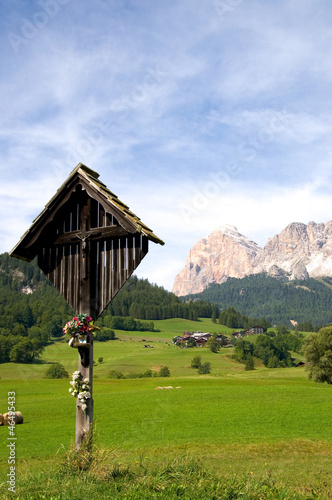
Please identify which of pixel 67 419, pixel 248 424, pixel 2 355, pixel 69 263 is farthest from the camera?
pixel 2 355

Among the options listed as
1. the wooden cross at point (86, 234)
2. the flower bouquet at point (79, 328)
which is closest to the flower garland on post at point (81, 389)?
the flower bouquet at point (79, 328)

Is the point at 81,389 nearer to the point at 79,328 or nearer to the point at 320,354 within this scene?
the point at 79,328

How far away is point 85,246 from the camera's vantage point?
29.7 feet

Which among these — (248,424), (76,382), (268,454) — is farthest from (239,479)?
(248,424)

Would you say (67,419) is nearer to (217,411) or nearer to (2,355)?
(217,411)

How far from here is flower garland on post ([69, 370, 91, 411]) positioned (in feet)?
26.8

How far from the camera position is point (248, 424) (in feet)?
85.9

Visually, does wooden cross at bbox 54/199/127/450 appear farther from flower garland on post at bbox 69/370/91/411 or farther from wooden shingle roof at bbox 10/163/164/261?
wooden shingle roof at bbox 10/163/164/261

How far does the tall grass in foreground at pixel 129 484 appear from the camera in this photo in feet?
23.4

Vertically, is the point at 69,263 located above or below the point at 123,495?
above

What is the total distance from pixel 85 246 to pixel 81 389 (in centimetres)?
303

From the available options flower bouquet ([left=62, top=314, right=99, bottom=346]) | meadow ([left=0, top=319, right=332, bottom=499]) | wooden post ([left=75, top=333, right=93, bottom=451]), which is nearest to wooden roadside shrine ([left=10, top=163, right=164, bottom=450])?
wooden post ([left=75, top=333, right=93, bottom=451])

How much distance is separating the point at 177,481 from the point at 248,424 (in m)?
20.1

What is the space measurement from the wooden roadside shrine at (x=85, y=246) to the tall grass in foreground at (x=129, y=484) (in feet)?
1.84
